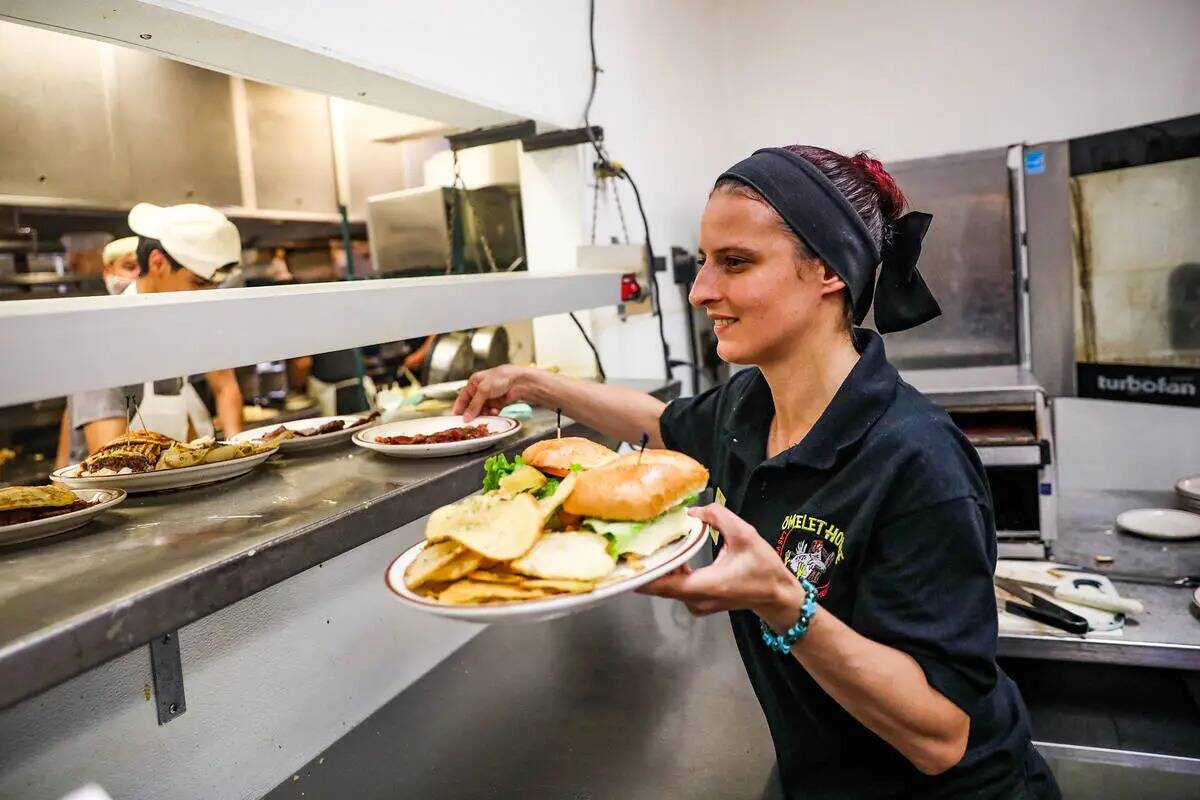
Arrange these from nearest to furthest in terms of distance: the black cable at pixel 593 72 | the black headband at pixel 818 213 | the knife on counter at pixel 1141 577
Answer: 1. the black headband at pixel 818 213
2. the knife on counter at pixel 1141 577
3. the black cable at pixel 593 72

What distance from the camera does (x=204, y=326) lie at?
1084 mm

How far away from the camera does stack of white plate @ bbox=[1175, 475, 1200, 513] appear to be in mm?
2661

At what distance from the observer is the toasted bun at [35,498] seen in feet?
3.92

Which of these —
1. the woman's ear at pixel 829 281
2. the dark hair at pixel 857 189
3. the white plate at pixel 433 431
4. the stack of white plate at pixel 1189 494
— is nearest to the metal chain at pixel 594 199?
the white plate at pixel 433 431

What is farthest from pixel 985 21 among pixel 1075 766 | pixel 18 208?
pixel 18 208

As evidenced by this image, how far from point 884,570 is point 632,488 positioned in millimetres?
420

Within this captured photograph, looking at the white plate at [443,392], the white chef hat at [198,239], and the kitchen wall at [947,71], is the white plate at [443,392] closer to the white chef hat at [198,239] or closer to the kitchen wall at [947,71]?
the white chef hat at [198,239]

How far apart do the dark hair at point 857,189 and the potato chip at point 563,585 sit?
685 mm

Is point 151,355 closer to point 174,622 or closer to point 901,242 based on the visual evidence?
point 174,622

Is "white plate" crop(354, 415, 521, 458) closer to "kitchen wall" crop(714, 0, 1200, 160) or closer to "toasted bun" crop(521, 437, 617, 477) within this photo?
"toasted bun" crop(521, 437, 617, 477)

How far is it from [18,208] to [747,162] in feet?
12.4

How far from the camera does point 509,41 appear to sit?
2529 mm

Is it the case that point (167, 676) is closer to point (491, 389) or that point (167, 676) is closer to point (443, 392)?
point (491, 389)

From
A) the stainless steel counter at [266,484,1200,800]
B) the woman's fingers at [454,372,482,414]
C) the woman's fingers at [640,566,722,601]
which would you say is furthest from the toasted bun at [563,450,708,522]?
the woman's fingers at [454,372,482,414]
